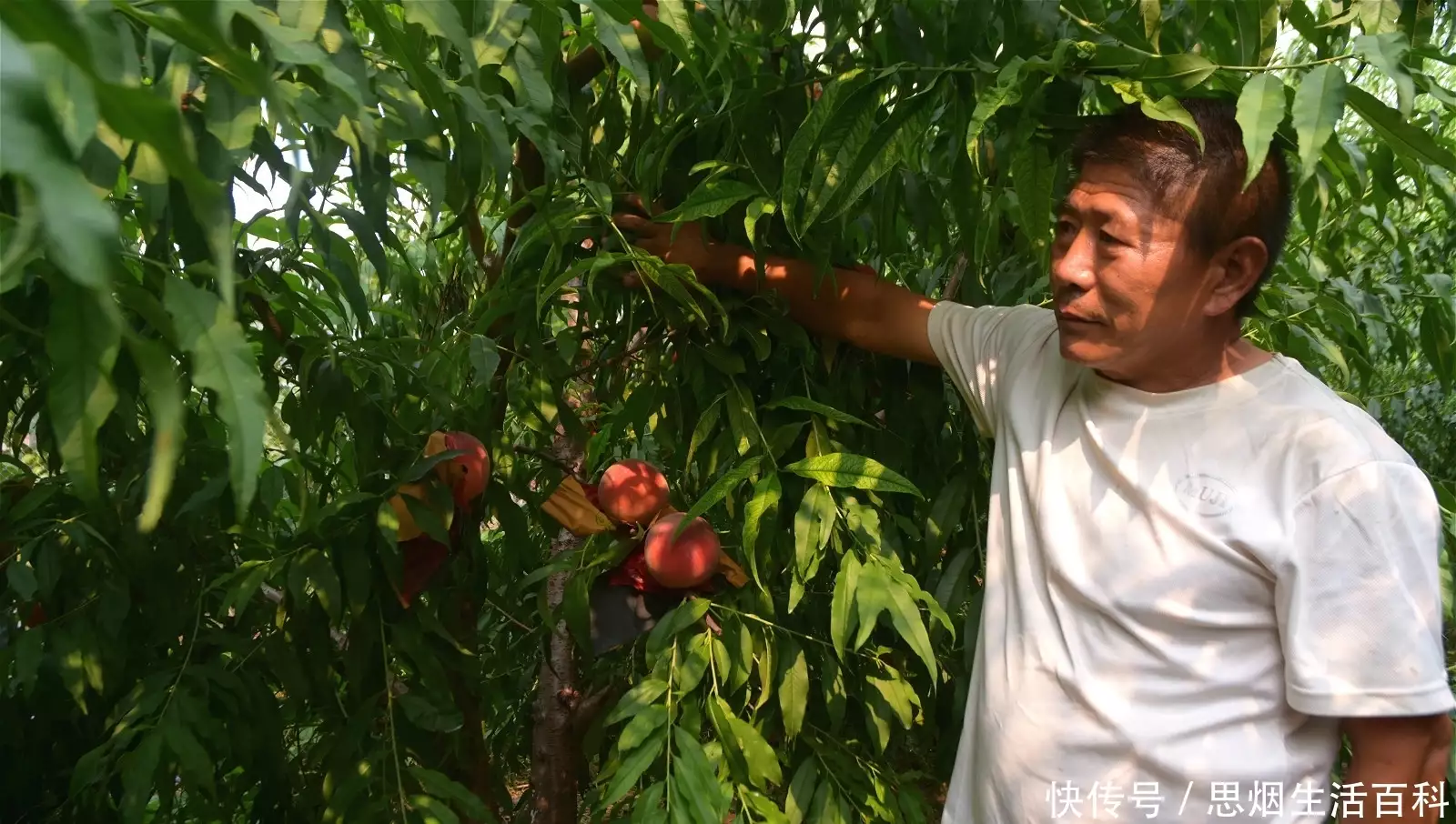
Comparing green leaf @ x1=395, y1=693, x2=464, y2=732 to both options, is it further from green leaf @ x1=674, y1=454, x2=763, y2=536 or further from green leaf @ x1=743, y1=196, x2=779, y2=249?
green leaf @ x1=743, y1=196, x2=779, y2=249

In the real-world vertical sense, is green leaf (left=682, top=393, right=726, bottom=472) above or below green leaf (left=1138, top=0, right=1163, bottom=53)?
below

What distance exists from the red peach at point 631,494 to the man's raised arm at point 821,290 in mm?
202

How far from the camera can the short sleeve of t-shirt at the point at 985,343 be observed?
3.40ft

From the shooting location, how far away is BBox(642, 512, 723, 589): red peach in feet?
3.13

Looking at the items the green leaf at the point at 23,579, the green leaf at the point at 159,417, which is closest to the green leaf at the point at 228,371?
the green leaf at the point at 159,417

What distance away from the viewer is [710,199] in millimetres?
900

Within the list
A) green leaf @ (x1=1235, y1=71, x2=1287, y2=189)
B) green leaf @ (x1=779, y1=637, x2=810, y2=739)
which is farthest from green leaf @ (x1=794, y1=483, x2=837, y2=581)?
green leaf @ (x1=1235, y1=71, x2=1287, y2=189)

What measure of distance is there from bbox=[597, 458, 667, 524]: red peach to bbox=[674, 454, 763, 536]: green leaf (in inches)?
4.4

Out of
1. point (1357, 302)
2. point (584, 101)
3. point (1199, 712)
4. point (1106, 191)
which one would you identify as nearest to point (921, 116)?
point (1106, 191)

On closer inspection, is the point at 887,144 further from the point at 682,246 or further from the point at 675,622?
the point at 675,622

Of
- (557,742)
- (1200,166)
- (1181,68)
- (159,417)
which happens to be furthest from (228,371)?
(557,742)

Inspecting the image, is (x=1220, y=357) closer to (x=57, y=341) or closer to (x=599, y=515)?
(x=599, y=515)

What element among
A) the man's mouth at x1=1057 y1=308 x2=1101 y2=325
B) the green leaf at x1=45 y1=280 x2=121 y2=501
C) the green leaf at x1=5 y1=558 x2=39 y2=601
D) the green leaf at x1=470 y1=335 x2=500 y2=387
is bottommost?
the green leaf at x1=5 y1=558 x2=39 y2=601

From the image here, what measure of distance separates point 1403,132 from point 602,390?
834mm
